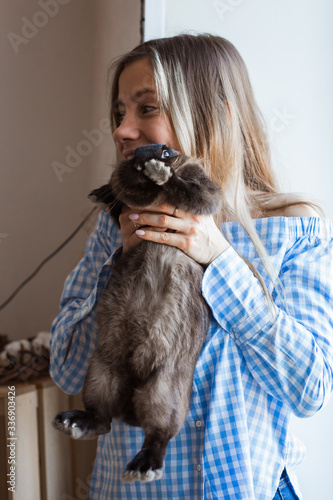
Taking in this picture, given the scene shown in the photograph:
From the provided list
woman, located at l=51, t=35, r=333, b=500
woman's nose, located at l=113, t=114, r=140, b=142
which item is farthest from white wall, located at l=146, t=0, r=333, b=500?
woman's nose, located at l=113, t=114, r=140, b=142

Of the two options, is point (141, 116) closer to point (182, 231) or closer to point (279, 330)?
point (182, 231)

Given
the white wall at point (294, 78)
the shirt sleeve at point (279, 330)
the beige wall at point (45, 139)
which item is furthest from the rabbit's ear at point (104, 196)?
the beige wall at point (45, 139)

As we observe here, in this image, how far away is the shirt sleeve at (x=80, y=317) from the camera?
1192mm

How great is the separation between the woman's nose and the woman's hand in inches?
8.2

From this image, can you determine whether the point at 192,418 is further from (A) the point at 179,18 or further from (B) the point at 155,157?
(A) the point at 179,18

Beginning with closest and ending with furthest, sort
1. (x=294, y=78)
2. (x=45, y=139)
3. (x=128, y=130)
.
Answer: (x=128, y=130), (x=294, y=78), (x=45, y=139)

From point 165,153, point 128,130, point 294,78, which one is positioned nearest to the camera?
point 165,153

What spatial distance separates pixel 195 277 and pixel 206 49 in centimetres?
59

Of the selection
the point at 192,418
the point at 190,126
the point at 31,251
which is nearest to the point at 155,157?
the point at 190,126

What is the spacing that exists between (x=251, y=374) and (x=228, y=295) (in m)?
0.21

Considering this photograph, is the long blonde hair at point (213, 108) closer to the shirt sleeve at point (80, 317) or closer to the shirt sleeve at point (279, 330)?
the shirt sleeve at point (279, 330)

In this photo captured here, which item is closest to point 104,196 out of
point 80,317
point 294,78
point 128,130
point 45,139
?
point 128,130

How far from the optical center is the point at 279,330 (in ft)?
3.14

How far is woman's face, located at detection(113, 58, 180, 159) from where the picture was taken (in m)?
1.08
